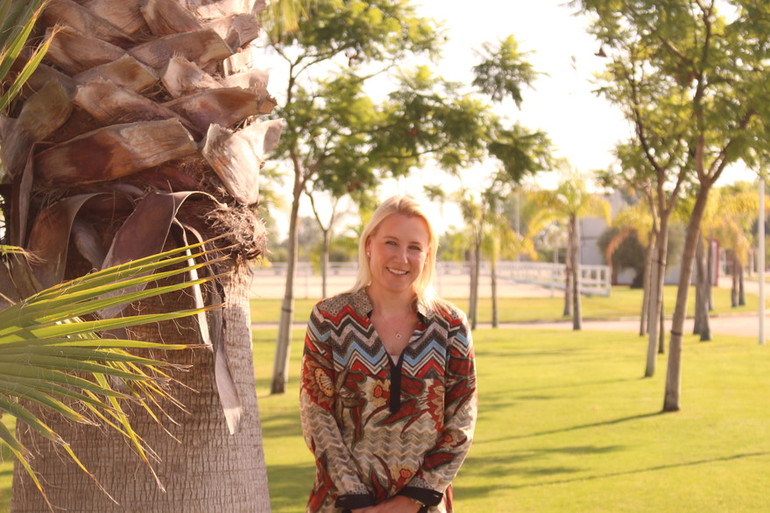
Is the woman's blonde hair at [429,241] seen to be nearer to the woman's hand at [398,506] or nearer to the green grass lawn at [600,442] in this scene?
the woman's hand at [398,506]

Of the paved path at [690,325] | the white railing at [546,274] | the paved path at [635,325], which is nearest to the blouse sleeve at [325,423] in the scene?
the paved path at [635,325]

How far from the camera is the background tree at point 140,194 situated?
399 cm

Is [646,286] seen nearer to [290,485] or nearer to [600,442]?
[600,442]

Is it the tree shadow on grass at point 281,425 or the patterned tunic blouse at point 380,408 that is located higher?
the patterned tunic blouse at point 380,408

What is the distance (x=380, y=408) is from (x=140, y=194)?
1346mm

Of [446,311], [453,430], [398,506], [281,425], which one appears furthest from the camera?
[281,425]

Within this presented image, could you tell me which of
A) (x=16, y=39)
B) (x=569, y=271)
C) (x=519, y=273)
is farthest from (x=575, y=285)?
(x=519, y=273)

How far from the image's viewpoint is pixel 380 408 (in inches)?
137

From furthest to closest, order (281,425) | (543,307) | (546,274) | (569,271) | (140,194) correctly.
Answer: (546,274) → (543,307) → (569,271) → (281,425) → (140,194)

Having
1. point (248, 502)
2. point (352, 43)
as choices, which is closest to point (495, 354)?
point (352, 43)

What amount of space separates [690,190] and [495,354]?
6.27 m

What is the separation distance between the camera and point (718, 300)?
53.3 meters

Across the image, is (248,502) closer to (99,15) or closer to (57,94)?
(57,94)

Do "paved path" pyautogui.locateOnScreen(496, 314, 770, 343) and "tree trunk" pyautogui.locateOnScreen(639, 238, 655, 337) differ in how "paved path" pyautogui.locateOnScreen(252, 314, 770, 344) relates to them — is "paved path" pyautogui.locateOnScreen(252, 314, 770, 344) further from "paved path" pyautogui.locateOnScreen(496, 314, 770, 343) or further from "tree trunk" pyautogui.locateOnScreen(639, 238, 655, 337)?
"tree trunk" pyautogui.locateOnScreen(639, 238, 655, 337)
